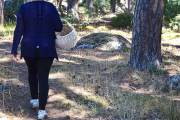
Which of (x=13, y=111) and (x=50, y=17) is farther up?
(x=50, y=17)

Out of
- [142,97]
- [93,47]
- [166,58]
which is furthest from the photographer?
[93,47]

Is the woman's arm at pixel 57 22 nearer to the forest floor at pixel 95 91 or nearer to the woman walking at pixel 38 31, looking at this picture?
the woman walking at pixel 38 31

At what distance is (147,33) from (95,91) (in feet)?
6.45

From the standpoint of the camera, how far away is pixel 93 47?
9.53 m

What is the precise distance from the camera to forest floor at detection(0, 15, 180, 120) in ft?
14.3

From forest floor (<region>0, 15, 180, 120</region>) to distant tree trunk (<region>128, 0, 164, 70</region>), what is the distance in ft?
0.95

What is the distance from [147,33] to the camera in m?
6.41

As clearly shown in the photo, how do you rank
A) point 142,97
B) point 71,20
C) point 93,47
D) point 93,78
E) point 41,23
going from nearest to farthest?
point 41,23, point 142,97, point 93,78, point 93,47, point 71,20

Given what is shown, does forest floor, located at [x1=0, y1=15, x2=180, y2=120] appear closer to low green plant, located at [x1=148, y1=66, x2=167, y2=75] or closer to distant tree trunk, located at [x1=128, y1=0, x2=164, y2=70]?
low green plant, located at [x1=148, y1=66, x2=167, y2=75]

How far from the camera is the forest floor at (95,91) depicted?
435cm

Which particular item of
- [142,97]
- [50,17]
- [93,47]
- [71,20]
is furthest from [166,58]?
[71,20]

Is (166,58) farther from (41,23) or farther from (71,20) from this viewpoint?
(71,20)

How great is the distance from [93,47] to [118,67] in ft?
9.20

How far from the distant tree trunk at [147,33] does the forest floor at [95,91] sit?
290 mm
